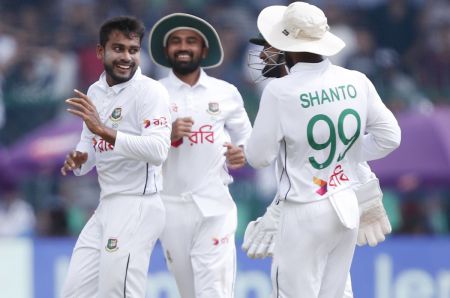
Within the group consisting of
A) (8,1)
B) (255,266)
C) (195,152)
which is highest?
(8,1)

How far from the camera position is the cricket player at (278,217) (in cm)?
937

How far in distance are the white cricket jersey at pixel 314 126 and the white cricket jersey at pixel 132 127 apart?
0.70m

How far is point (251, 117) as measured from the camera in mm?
17234

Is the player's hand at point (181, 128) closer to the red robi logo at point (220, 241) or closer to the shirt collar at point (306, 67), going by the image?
the red robi logo at point (220, 241)

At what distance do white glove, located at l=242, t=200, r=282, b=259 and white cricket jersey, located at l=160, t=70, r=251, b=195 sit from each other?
1262 millimetres

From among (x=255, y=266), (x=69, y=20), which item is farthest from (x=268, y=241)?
(x=69, y=20)

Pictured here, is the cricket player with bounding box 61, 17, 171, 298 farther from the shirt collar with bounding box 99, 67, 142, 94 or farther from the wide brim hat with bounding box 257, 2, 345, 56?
the wide brim hat with bounding box 257, 2, 345, 56

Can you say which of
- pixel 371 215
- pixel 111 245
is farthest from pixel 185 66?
pixel 371 215

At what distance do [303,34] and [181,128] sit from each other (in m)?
1.60

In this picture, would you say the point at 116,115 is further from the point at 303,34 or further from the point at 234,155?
the point at 303,34

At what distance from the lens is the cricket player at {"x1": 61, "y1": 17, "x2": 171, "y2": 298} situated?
9531 mm

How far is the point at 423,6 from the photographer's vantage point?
20125 millimetres

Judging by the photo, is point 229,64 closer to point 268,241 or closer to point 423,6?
point 423,6

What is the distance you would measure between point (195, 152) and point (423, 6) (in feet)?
33.0
